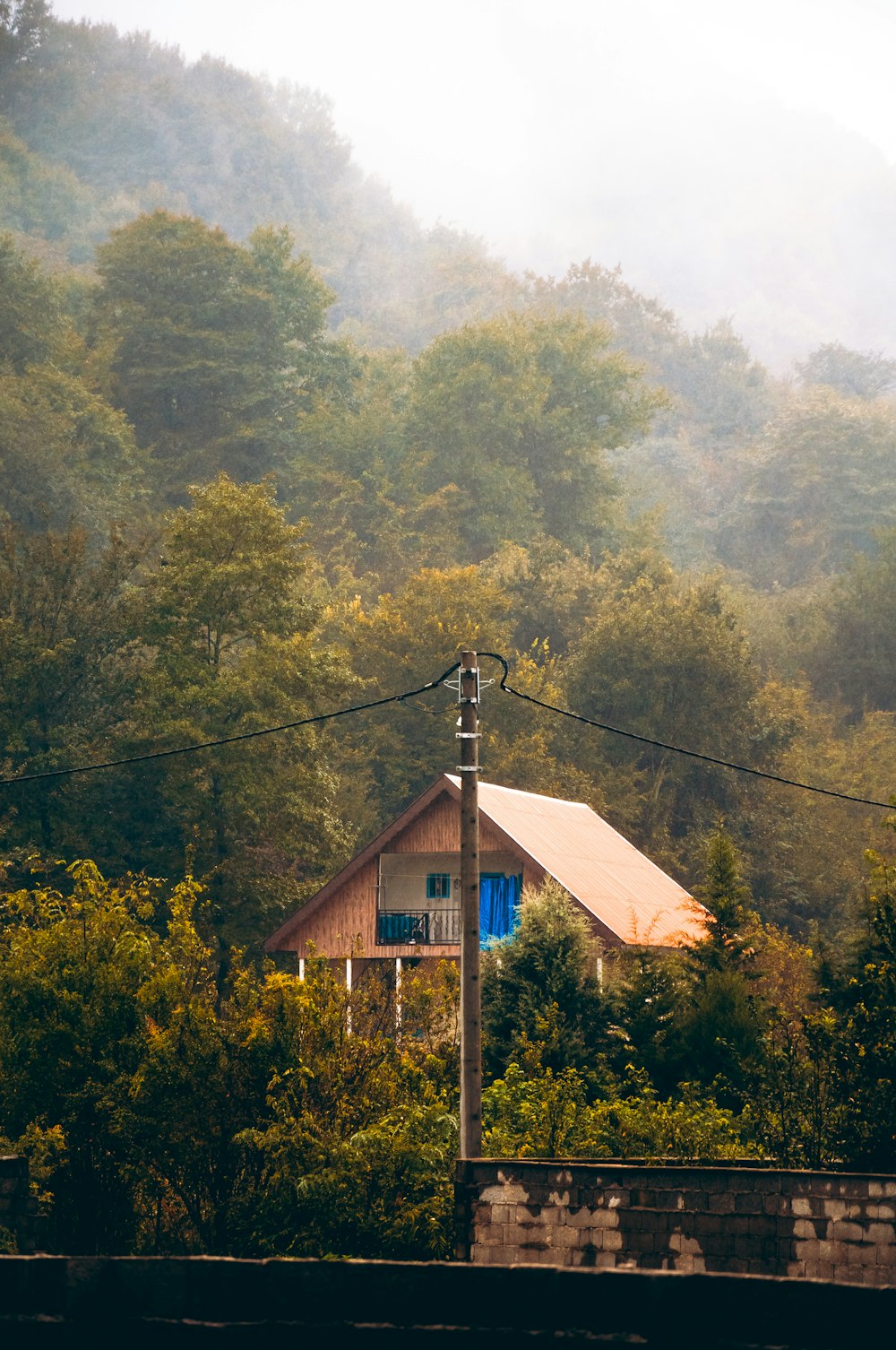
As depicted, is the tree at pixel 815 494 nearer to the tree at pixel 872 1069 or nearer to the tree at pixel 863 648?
the tree at pixel 863 648

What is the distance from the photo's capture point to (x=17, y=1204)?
19.1 m

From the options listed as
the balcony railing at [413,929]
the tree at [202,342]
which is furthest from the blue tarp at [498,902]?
the tree at [202,342]

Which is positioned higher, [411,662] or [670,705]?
[411,662]

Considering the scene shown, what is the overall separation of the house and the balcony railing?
0.02 metres

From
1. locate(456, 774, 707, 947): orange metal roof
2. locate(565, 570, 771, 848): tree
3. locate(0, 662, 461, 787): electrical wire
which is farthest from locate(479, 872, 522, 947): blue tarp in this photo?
locate(565, 570, 771, 848): tree

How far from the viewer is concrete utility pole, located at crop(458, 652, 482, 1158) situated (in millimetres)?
20406

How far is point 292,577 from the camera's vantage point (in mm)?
51844

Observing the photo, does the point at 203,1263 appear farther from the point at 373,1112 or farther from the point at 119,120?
the point at 119,120

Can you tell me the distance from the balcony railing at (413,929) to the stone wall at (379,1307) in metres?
33.2

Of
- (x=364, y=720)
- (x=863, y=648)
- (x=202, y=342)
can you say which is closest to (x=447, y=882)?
(x=364, y=720)

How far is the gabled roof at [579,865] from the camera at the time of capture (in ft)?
120

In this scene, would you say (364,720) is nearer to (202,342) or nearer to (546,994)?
(202,342)

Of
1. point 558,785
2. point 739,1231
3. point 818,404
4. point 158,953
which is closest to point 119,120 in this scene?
point 818,404

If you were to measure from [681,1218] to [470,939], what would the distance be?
17.3ft
